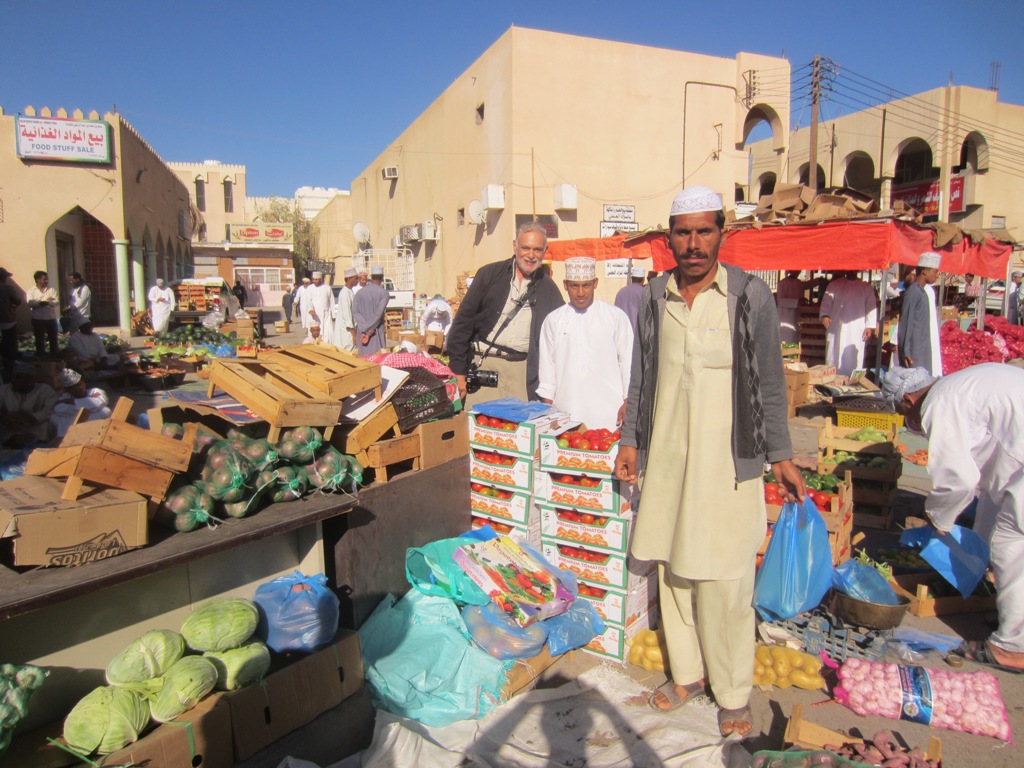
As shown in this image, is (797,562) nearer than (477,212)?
Yes

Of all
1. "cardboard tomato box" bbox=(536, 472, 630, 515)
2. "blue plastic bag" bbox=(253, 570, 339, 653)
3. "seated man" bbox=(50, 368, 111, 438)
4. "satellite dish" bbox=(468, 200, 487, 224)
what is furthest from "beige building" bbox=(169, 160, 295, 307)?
"blue plastic bag" bbox=(253, 570, 339, 653)

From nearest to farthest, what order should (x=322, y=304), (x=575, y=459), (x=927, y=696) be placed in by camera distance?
(x=927, y=696) → (x=575, y=459) → (x=322, y=304)

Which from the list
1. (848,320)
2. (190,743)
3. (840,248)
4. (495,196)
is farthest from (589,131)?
(190,743)

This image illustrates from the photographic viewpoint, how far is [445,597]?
373 centimetres

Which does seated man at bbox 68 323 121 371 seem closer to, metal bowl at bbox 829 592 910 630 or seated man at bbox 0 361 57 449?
seated man at bbox 0 361 57 449

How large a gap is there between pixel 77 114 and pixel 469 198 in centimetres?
1109

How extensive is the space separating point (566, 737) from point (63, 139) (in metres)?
21.4

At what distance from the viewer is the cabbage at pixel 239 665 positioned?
107 inches

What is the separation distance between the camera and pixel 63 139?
18.2 m

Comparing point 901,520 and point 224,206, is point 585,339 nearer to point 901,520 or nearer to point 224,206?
point 901,520

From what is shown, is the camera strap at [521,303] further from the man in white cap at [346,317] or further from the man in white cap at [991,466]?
the man in white cap at [346,317]

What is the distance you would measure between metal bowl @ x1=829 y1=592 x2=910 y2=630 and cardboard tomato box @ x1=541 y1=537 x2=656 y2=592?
107 centimetres

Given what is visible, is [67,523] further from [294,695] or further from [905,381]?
[905,381]

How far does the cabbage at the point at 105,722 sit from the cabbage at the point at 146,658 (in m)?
0.09
